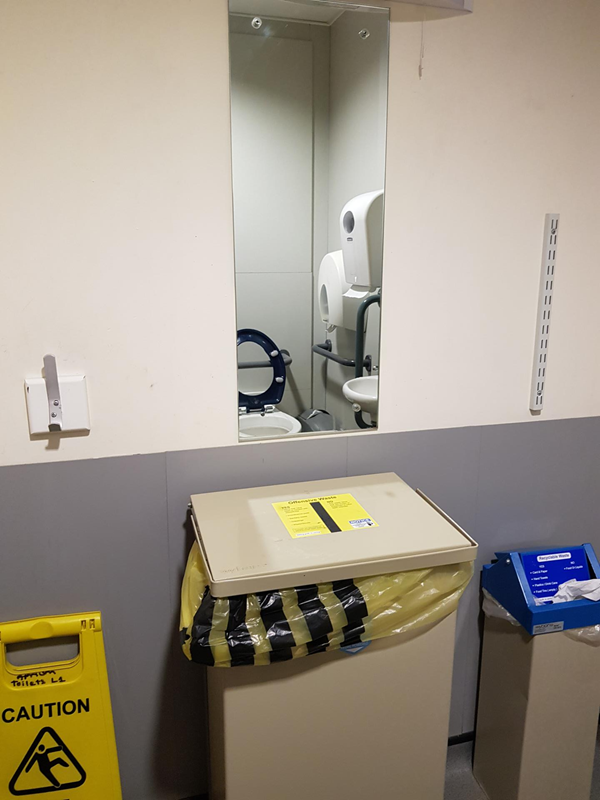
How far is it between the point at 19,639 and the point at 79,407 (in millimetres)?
548

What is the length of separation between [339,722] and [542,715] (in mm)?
618

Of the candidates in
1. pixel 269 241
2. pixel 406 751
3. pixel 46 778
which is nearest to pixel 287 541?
pixel 406 751

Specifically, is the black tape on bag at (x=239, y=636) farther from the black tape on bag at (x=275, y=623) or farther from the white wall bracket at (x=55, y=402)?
the white wall bracket at (x=55, y=402)

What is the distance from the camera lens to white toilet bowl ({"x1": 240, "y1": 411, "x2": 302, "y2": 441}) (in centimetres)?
146

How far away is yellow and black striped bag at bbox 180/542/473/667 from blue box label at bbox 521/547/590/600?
1.47 feet

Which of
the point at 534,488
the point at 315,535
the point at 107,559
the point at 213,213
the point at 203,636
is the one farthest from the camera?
the point at 534,488

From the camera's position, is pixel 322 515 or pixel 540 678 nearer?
pixel 322 515

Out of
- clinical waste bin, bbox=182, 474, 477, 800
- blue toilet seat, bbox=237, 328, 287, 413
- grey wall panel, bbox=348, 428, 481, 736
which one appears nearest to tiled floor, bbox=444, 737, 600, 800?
clinical waste bin, bbox=182, 474, 477, 800

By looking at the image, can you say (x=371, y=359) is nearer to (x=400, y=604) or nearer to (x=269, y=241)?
(x=269, y=241)

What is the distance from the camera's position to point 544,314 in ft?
5.26

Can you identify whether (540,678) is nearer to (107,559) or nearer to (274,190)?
(107,559)

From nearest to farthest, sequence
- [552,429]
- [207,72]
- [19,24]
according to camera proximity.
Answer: [19,24] < [207,72] < [552,429]

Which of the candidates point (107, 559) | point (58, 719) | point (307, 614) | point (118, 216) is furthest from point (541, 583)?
point (118, 216)

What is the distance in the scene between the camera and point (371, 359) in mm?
1511
